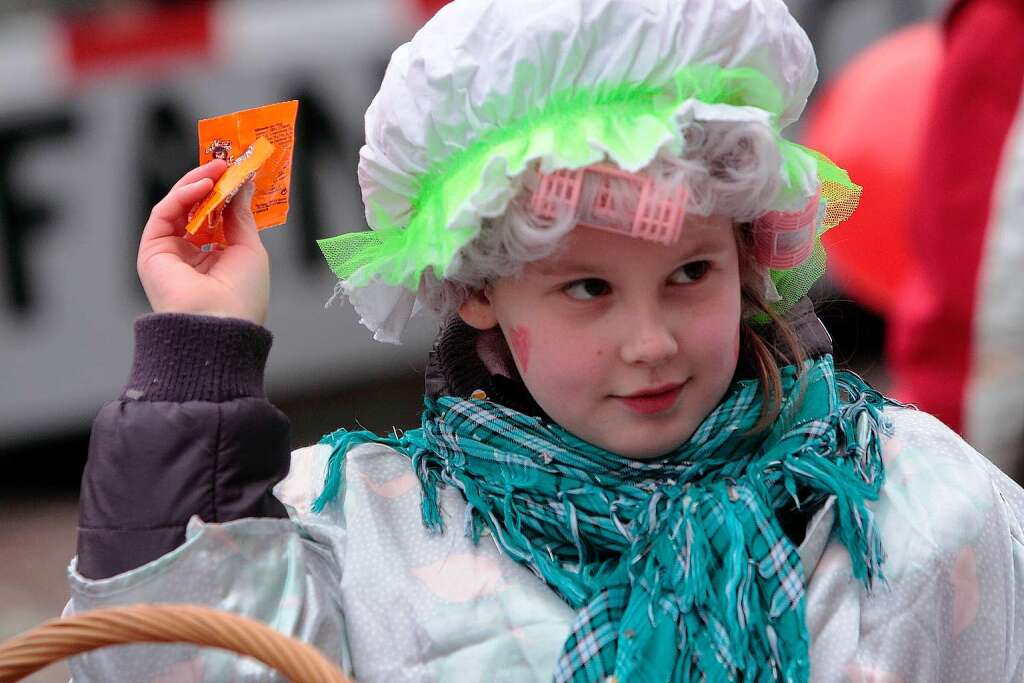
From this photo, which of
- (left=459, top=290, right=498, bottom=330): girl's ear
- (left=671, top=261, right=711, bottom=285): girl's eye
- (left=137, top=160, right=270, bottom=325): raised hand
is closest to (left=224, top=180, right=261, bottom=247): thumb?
(left=137, top=160, right=270, bottom=325): raised hand

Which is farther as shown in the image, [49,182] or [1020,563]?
[49,182]

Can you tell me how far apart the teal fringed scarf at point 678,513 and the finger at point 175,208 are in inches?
12.0

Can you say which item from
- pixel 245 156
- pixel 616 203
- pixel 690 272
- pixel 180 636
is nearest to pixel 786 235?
pixel 690 272

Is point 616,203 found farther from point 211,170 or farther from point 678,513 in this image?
Result: point 211,170

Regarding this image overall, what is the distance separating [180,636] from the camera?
1.30 m

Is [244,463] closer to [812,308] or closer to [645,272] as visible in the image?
[645,272]

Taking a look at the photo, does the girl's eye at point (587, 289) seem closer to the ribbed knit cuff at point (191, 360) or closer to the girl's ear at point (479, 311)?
the girl's ear at point (479, 311)

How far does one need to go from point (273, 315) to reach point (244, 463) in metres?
3.01

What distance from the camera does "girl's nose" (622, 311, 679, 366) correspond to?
1463mm

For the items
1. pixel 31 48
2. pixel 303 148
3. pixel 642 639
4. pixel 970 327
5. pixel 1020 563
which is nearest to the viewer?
pixel 642 639

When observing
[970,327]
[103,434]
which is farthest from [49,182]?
[103,434]

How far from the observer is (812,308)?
1.76 meters

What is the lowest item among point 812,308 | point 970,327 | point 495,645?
point 970,327

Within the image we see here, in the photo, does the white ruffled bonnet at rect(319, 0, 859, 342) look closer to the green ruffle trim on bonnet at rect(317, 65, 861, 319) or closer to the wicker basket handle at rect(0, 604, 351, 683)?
the green ruffle trim on bonnet at rect(317, 65, 861, 319)
